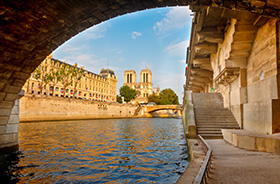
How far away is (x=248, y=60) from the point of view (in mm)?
10961

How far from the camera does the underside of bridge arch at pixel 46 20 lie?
518 centimetres

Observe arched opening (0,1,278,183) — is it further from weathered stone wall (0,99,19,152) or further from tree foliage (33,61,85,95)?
tree foliage (33,61,85,95)

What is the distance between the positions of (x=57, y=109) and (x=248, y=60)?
39000 millimetres

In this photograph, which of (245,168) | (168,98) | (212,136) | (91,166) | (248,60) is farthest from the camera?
(168,98)

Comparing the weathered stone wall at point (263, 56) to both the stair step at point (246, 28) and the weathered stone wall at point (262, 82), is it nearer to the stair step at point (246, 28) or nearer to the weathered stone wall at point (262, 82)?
the weathered stone wall at point (262, 82)

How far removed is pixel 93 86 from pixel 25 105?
52.7 meters

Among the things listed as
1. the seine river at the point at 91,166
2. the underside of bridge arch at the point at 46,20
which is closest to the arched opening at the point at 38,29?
the underside of bridge arch at the point at 46,20

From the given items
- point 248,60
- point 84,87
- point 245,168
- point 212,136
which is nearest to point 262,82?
point 248,60

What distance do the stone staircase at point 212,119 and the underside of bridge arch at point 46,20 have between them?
26.0 feet

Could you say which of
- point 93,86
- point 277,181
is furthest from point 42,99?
point 93,86

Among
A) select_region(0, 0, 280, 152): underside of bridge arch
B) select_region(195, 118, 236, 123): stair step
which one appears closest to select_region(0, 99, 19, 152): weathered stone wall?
select_region(0, 0, 280, 152): underside of bridge arch

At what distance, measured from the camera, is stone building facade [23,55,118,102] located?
57.8 meters

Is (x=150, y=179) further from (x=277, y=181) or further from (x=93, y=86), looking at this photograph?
(x=93, y=86)

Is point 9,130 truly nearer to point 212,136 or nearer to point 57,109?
point 212,136
